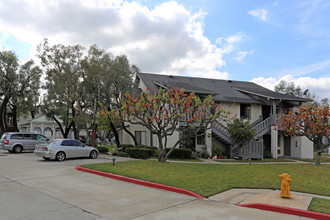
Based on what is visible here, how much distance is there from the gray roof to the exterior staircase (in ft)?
8.23

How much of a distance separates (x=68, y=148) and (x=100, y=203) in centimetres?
1167

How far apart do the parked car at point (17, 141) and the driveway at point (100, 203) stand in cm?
1336

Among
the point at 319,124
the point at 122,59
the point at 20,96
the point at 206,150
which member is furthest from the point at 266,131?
the point at 20,96

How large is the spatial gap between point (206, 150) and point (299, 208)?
16.4m

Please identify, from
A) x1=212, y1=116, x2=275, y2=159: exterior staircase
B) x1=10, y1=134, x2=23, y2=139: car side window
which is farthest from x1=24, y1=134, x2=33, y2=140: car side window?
x1=212, y1=116, x2=275, y2=159: exterior staircase

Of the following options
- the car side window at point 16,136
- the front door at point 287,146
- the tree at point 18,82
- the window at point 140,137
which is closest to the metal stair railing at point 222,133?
the front door at point 287,146

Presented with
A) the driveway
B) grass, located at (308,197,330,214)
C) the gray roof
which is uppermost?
the gray roof

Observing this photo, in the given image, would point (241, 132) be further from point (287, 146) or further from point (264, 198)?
point (264, 198)

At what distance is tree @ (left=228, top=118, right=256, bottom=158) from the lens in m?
21.4

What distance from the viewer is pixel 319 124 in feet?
55.2

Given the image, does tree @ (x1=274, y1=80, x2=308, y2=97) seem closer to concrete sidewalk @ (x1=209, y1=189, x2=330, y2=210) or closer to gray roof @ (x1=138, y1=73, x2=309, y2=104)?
gray roof @ (x1=138, y1=73, x2=309, y2=104)

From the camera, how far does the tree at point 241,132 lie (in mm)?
21352

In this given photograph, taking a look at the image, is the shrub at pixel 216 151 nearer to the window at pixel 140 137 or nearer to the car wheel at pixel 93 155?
the window at pixel 140 137

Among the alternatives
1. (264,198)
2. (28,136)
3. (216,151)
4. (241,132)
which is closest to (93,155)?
(28,136)
